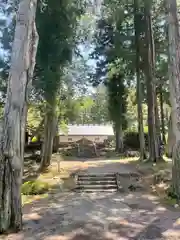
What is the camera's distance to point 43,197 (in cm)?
1008

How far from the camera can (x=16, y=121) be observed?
6.54 meters

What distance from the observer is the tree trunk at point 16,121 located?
20.6 feet

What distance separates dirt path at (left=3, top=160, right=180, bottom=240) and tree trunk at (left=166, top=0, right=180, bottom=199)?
1087mm

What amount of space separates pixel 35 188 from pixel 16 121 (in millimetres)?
5074

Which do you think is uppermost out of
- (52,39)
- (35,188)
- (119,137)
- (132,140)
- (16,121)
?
(52,39)

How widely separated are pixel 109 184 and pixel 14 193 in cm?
624

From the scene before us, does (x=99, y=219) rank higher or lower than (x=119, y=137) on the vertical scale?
lower

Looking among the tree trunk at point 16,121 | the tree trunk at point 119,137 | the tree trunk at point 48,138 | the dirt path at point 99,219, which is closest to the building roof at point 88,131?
the tree trunk at point 119,137

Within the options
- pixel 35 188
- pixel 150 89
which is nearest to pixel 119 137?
pixel 150 89

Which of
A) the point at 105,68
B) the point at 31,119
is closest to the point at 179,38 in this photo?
the point at 105,68

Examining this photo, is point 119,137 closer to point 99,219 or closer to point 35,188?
point 35,188

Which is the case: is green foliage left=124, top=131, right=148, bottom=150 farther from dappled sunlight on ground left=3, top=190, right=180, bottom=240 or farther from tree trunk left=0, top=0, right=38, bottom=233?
tree trunk left=0, top=0, right=38, bottom=233

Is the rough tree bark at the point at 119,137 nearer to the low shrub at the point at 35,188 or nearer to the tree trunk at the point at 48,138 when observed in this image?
the tree trunk at the point at 48,138

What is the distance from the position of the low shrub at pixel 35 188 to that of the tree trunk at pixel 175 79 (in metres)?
4.52
